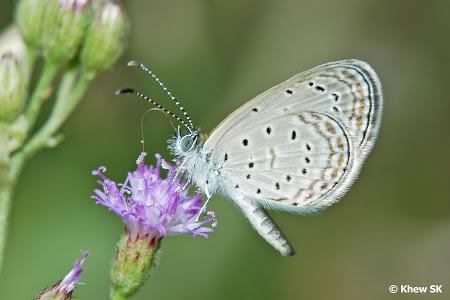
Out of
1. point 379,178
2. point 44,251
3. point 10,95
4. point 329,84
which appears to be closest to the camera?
point 10,95

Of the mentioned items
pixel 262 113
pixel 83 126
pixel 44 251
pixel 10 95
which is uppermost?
pixel 10 95

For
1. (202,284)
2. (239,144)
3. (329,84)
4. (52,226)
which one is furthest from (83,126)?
(329,84)

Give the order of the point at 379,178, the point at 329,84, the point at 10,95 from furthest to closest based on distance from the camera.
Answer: the point at 379,178 → the point at 329,84 → the point at 10,95

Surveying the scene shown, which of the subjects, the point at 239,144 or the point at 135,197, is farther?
the point at 239,144

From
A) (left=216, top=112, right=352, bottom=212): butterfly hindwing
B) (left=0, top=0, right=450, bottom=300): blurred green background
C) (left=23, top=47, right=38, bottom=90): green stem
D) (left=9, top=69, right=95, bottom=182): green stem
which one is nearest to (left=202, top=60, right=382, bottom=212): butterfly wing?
(left=216, top=112, right=352, bottom=212): butterfly hindwing

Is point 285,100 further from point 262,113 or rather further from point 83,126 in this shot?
point 83,126

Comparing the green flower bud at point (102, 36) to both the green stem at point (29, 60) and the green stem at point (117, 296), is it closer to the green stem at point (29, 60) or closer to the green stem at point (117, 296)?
the green stem at point (29, 60)
